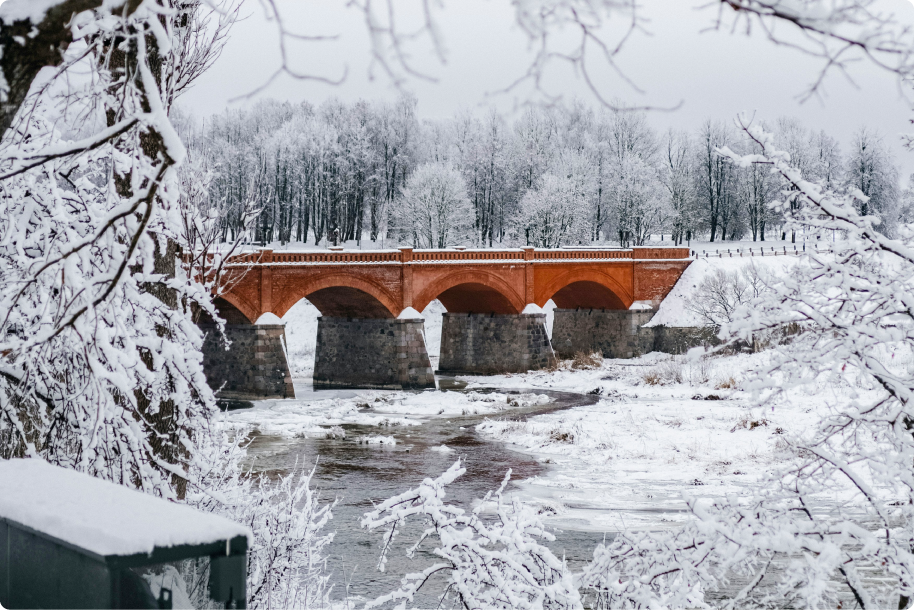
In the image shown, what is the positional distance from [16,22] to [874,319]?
3.74 meters

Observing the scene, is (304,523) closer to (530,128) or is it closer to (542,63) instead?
(542,63)

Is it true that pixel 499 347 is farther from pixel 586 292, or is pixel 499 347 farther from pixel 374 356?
pixel 586 292

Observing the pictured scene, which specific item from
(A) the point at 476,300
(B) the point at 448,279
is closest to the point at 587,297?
(A) the point at 476,300

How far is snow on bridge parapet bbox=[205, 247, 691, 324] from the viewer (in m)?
27.3

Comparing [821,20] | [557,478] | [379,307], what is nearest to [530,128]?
[379,307]

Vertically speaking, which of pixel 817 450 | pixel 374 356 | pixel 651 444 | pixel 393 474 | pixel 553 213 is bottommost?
pixel 393 474

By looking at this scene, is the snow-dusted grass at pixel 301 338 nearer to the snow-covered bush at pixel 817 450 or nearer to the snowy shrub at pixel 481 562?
the snowy shrub at pixel 481 562

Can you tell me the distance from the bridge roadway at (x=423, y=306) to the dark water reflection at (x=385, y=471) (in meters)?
6.28

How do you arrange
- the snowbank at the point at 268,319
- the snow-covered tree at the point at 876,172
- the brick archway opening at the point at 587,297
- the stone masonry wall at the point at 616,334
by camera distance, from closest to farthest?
the snowbank at the point at 268,319, the stone masonry wall at the point at 616,334, the brick archway opening at the point at 587,297, the snow-covered tree at the point at 876,172

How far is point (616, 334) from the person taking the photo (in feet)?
123

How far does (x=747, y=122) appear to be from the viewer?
4723mm

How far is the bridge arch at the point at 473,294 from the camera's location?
102 ft

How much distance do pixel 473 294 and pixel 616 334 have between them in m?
7.06

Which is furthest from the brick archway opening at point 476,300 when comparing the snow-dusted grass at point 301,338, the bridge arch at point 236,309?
the bridge arch at point 236,309
